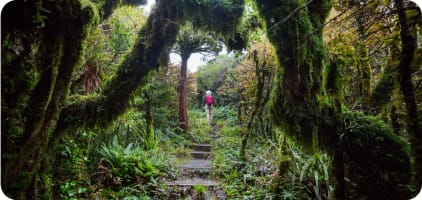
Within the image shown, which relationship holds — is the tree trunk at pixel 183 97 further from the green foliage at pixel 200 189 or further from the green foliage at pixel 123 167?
the green foliage at pixel 200 189

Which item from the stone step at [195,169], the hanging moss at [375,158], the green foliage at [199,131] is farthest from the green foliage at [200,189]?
the green foliage at [199,131]

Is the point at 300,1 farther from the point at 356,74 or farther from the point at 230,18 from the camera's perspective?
the point at 356,74

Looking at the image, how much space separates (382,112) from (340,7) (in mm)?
1244

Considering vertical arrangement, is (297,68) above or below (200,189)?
above

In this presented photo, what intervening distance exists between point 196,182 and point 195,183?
76 millimetres

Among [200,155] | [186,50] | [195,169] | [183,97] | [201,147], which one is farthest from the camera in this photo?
[183,97]

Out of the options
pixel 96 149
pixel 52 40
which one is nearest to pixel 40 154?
pixel 52 40

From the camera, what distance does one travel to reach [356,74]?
10.5 ft

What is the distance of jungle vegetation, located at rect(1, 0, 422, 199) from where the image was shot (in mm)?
1442

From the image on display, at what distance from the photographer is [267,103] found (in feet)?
8.98

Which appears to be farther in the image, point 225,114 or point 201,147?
point 225,114

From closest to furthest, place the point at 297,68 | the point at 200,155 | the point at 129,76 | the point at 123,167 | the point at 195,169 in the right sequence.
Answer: the point at 297,68 < the point at 129,76 < the point at 123,167 < the point at 195,169 < the point at 200,155

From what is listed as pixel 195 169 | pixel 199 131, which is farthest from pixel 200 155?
pixel 199 131

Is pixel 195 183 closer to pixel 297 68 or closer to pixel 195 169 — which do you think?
pixel 195 169
